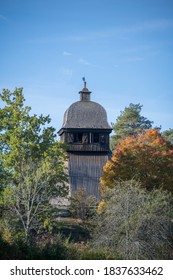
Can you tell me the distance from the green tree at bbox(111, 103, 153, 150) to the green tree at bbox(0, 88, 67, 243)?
106ft

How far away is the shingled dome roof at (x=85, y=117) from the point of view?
4478 cm

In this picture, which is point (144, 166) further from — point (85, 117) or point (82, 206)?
point (85, 117)

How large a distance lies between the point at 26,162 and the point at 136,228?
9.15 metres

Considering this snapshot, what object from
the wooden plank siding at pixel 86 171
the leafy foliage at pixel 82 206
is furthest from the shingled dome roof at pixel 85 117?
the leafy foliage at pixel 82 206

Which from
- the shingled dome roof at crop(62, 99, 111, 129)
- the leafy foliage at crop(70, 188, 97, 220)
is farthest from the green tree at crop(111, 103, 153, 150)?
the leafy foliage at crop(70, 188, 97, 220)

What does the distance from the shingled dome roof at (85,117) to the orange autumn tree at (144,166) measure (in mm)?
11627

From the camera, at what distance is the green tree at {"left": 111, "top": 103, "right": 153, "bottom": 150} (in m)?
62.2

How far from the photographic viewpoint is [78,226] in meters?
34.9

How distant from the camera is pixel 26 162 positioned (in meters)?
29.1

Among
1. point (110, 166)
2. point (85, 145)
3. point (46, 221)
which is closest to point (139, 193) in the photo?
point (46, 221)

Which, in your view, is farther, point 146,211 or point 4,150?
A: point 4,150

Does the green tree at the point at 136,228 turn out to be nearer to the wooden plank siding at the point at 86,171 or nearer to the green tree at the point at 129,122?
the wooden plank siding at the point at 86,171
